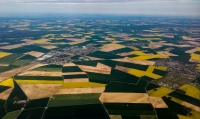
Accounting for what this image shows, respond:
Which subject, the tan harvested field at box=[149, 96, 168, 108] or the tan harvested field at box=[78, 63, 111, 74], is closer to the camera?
the tan harvested field at box=[149, 96, 168, 108]

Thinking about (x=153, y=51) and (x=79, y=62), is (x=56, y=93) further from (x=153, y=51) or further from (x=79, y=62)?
(x=153, y=51)

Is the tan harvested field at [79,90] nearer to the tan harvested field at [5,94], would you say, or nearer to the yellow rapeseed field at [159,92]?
the tan harvested field at [5,94]

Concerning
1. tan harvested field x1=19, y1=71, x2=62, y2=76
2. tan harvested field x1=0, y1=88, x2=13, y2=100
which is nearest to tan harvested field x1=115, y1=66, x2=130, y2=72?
tan harvested field x1=19, y1=71, x2=62, y2=76

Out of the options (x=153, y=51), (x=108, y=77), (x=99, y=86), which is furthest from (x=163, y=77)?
(x=153, y=51)

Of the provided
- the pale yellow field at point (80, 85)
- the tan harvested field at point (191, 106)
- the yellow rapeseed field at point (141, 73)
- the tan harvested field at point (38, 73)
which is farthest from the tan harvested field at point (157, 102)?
the tan harvested field at point (38, 73)

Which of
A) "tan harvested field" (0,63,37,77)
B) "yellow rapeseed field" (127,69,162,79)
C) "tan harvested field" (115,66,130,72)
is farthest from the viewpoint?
"tan harvested field" (115,66,130,72)

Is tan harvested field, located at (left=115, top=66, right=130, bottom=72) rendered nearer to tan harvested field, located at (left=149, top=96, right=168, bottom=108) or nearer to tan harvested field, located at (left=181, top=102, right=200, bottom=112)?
tan harvested field, located at (left=149, top=96, right=168, bottom=108)

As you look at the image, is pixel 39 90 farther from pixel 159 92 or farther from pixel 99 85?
pixel 159 92
